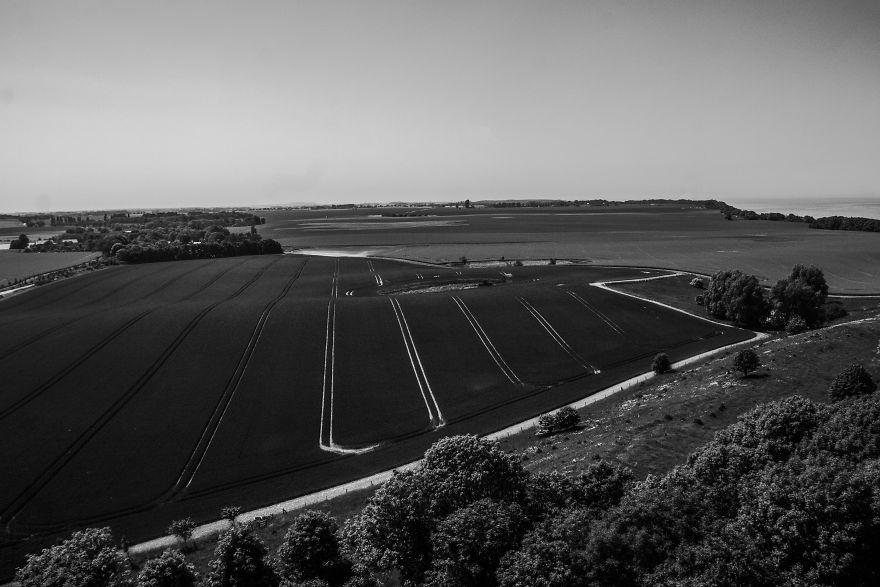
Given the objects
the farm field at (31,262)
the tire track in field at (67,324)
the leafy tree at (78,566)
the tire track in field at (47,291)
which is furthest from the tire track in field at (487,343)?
the farm field at (31,262)

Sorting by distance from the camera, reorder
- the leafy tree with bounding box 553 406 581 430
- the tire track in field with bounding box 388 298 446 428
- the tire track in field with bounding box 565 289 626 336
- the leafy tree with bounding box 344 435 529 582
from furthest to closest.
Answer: the tire track in field with bounding box 565 289 626 336
the tire track in field with bounding box 388 298 446 428
the leafy tree with bounding box 553 406 581 430
the leafy tree with bounding box 344 435 529 582

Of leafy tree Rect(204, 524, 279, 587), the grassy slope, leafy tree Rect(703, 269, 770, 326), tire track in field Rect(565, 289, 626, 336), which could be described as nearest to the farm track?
leafy tree Rect(204, 524, 279, 587)

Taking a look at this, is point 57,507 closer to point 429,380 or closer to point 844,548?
point 429,380

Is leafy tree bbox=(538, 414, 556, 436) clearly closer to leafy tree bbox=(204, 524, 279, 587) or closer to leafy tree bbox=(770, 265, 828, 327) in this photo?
→ leafy tree bbox=(204, 524, 279, 587)

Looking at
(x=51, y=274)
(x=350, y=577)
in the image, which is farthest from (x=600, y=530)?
(x=51, y=274)

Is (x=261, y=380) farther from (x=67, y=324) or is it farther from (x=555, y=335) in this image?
(x=555, y=335)

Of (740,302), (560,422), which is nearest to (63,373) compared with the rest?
(560,422)
